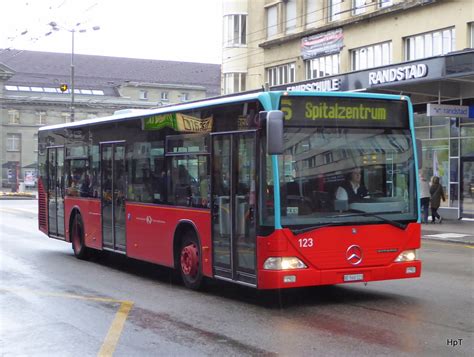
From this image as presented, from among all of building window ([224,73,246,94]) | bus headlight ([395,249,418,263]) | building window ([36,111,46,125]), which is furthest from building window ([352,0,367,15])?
building window ([36,111,46,125])

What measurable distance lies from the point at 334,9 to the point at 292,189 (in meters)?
24.5

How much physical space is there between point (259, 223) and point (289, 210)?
403mm

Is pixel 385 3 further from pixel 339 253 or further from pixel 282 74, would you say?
pixel 339 253

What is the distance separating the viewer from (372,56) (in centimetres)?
2936

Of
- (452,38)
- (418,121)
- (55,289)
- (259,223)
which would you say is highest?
(452,38)

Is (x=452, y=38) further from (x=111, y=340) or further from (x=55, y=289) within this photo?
(x=111, y=340)

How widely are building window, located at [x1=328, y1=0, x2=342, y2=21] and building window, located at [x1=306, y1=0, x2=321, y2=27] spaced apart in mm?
850

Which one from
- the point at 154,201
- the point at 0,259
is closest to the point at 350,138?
the point at 154,201

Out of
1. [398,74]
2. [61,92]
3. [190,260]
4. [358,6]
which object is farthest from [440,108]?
[61,92]

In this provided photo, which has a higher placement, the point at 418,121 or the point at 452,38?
the point at 452,38

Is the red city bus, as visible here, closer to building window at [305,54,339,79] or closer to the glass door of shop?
the glass door of shop

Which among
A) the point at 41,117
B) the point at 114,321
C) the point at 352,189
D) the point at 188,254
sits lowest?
the point at 114,321

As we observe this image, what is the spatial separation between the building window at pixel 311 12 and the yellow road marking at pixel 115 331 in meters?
25.4

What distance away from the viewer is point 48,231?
16.3 m
